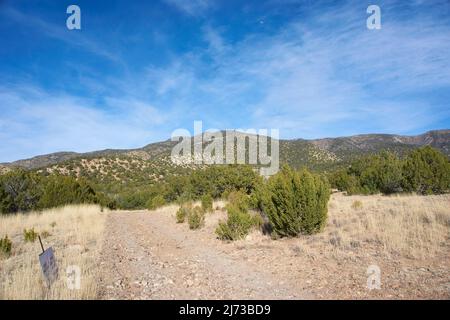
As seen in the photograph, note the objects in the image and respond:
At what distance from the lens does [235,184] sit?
2322 cm

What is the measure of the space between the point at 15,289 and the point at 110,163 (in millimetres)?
53220

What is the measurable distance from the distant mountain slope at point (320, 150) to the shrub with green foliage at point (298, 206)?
52984mm

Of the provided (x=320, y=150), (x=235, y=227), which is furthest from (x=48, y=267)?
(x=320, y=150)

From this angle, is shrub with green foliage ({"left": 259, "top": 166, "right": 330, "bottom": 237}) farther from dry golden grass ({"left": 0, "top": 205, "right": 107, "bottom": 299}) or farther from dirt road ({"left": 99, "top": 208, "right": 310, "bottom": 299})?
dry golden grass ({"left": 0, "top": 205, "right": 107, "bottom": 299})

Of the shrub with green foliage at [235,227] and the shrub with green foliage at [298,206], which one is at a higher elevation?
the shrub with green foliage at [298,206]

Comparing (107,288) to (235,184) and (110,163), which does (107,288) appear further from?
(110,163)

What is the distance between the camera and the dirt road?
497cm

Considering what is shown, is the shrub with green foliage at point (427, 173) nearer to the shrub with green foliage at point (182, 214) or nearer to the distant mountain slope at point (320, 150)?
the shrub with green foliage at point (182, 214)

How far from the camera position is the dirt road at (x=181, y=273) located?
4.97m

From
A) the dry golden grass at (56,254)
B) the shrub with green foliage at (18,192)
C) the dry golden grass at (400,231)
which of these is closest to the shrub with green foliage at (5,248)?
the dry golden grass at (56,254)

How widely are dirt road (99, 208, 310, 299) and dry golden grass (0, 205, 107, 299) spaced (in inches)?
14.1

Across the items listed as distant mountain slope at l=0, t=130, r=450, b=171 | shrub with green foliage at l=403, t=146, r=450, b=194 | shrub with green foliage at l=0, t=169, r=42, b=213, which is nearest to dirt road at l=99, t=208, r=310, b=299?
shrub with green foliage at l=0, t=169, r=42, b=213
